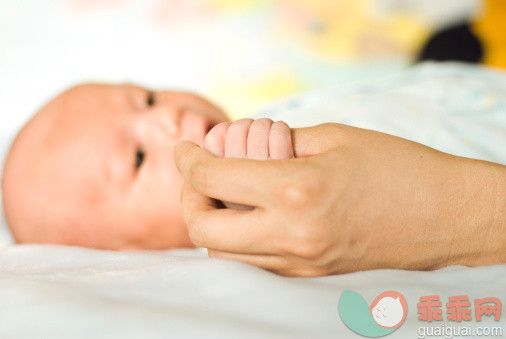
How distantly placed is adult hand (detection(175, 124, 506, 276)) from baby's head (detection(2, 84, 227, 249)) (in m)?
0.40

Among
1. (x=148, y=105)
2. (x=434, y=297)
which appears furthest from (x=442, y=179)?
(x=148, y=105)

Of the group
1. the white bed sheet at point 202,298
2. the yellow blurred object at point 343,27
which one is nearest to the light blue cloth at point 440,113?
the white bed sheet at point 202,298

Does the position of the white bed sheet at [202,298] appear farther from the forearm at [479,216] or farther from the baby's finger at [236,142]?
the baby's finger at [236,142]

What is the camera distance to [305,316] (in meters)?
0.53

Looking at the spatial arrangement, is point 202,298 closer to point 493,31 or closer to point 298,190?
point 298,190

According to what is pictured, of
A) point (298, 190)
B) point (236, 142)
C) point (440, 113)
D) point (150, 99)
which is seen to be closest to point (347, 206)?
point (298, 190)

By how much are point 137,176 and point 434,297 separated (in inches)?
27.4

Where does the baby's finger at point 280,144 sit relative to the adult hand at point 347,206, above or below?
above

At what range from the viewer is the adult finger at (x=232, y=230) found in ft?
1.88

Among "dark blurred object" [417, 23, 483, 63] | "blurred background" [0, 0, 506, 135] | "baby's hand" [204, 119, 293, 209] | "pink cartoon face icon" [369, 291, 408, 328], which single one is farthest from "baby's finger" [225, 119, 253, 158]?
"dark blurred object" [417, 23, 483, 63]

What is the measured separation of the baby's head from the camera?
1062mm

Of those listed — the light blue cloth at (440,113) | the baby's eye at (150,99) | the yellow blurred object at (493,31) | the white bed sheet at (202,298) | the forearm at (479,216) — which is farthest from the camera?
the yellow blurred object at (493,31)

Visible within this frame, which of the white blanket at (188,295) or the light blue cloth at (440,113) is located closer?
the white blanket at (188,295)

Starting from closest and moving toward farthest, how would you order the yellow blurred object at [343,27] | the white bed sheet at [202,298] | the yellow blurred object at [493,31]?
the white bed sheet at [202,298]
the yellow blurred object at [493,31]
the yellow blurred object at [343,27]
